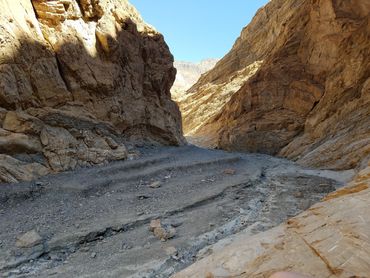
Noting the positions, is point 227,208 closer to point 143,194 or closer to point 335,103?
point 143,194

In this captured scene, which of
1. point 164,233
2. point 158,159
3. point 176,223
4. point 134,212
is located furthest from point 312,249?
point 158,159

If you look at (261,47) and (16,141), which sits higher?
(261,47)

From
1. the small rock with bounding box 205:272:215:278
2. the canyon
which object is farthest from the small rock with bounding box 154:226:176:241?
the small rock with bounding box 205:272:215:278

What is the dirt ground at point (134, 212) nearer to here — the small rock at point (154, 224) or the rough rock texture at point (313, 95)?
the small rock at point (154, 224)

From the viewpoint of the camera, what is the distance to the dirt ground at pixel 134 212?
5.46 meters

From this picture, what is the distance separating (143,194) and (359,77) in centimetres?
1395

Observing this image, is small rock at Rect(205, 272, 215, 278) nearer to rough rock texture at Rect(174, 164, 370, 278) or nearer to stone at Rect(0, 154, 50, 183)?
rough rock texture at Rect(174, 164, 370, 278)

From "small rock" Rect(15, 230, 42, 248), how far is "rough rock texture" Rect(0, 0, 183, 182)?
292 centimetres

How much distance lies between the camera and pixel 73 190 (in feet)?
27.5

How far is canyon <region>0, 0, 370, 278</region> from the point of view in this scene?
4.35m

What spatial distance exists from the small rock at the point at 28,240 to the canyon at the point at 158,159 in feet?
0.09

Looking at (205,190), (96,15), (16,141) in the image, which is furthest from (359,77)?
(16,141)

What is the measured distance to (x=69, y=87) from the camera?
12055mm

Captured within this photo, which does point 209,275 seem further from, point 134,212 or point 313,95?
point 313,95
